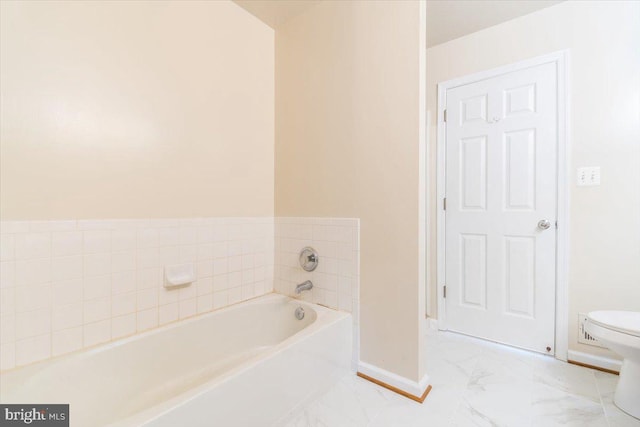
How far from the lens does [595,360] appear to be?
160 centimetres

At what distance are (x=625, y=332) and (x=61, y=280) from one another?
8.14ft

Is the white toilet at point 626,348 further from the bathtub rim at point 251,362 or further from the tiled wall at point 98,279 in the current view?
the tiled wall at point 98,279

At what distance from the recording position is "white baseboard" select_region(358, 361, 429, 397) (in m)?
1.38

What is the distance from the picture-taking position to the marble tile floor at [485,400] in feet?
3.99

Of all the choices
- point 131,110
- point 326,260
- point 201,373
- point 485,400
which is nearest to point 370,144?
point 326,260

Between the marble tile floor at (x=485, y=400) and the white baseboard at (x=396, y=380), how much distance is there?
0.05 meters

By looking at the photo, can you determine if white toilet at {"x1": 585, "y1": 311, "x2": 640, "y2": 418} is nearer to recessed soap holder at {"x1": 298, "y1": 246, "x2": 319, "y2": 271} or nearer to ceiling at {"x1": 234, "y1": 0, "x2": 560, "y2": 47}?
recessed soap holder at {"x1": 298, "y1": 246, "x2": 319, "y2": 271}

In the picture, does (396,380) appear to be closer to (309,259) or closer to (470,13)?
(309,259)

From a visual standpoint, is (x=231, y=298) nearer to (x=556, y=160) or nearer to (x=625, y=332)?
(x=625, y=332)

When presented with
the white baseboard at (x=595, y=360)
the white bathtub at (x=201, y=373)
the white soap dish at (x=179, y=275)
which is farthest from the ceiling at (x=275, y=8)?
the white baseboard at (x=595, y=360)

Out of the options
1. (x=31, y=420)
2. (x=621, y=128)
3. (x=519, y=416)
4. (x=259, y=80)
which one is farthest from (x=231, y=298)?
(x=621, y=128)

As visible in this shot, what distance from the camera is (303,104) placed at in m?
1.83

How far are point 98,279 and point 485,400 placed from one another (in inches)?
76.6

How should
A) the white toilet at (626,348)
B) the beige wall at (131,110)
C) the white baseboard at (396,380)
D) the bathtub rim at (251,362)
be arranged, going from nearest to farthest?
the bathtub rim at (251,362) → the beige wall at (131,110) → the white toilet at (626,348) → the white baseboard at (396,380)
